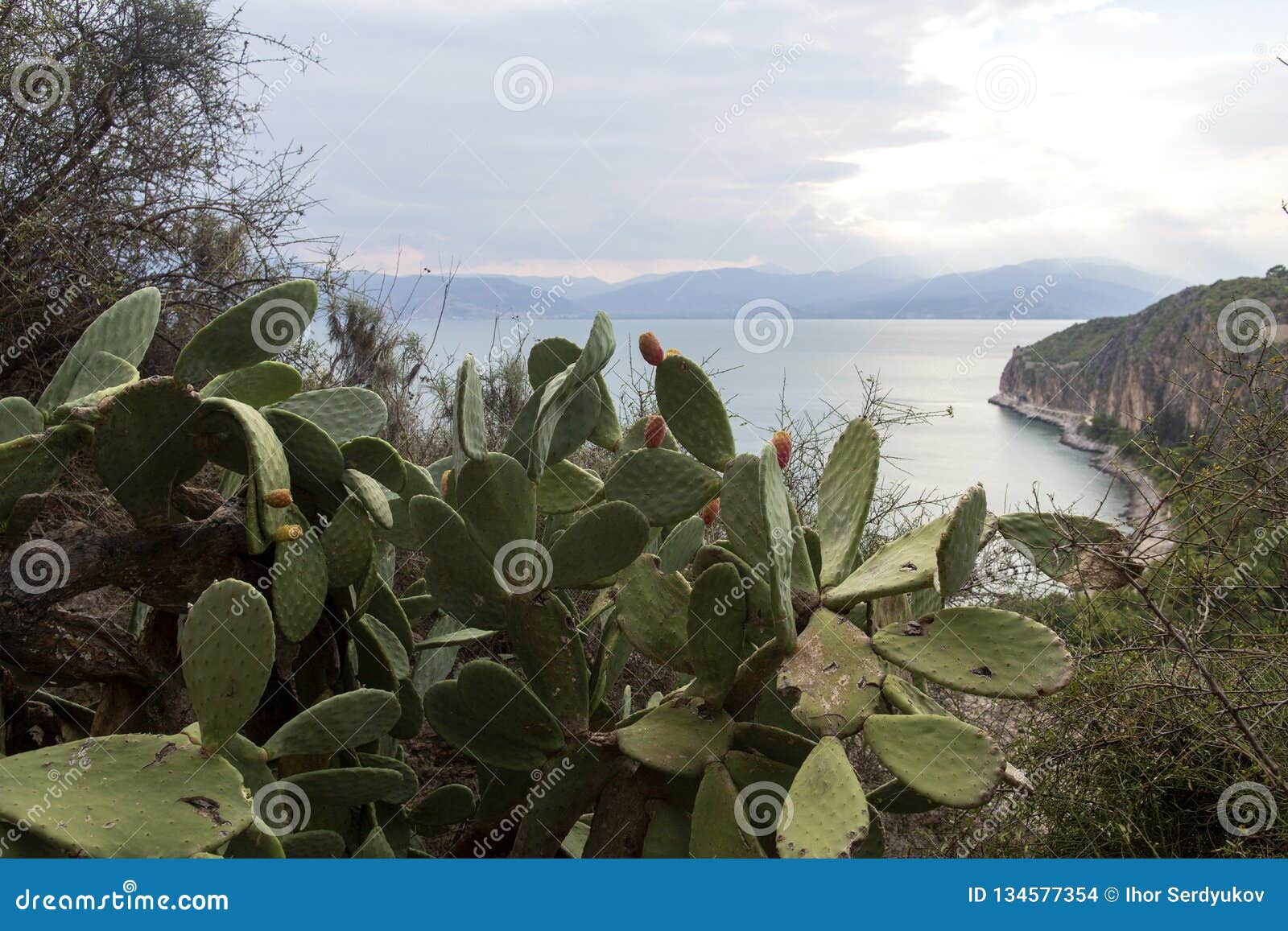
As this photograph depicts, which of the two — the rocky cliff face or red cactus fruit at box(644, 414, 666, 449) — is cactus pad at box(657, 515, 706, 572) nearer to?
red cactus fruit at box(644, 414, 666, 449)

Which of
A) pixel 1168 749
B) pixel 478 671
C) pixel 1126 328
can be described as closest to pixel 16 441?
pixel 478 671

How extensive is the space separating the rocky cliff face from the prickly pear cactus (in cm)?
392

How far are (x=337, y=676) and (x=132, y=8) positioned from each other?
441cm

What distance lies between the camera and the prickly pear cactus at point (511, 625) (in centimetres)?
115

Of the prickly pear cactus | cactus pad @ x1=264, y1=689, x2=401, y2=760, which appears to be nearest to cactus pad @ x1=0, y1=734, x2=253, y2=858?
the prickly pear cactus

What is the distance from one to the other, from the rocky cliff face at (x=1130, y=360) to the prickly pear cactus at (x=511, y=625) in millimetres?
3924

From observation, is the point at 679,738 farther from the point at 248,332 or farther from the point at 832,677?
the point at 248,332

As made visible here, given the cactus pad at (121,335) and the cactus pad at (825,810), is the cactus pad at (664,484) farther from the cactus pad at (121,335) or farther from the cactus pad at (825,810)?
the cactus pad at (121,335)

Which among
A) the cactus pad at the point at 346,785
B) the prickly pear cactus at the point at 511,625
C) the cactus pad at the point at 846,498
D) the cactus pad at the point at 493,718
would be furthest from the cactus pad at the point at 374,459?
the cactus pad at the point at 846,498

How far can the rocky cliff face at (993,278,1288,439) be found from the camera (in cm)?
580

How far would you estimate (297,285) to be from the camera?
61.1 inches

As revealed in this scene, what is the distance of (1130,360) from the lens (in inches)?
285

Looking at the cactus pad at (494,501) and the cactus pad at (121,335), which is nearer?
the cactus pad at (494,501)

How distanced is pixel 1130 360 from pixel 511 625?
701 centimetres
